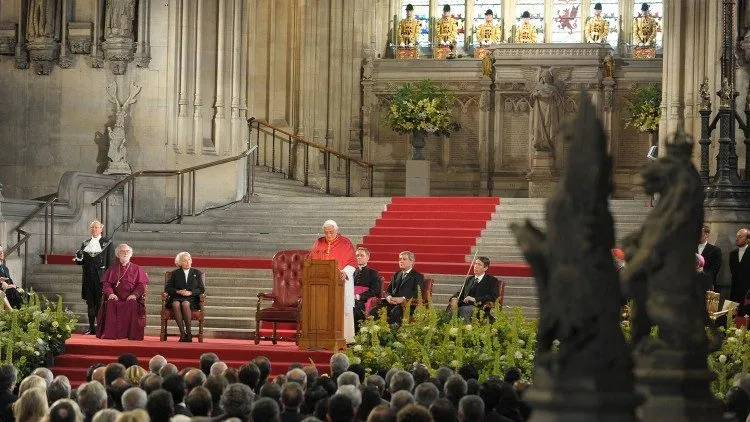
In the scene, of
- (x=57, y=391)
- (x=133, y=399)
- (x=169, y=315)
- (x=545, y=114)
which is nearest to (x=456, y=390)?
(x=133, y=399)

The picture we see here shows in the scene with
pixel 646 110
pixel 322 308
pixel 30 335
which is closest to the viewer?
pixel 30 335

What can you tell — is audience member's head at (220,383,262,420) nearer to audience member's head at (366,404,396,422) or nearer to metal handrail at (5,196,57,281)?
audience member's head at (366,404,396,422)

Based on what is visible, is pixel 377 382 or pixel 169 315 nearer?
pixel 377 382

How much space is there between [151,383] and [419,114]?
16.8 metres

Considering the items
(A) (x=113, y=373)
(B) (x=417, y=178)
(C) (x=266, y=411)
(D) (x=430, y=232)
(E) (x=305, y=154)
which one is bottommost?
(A) (x=113, y=373)

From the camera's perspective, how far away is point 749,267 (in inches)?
585

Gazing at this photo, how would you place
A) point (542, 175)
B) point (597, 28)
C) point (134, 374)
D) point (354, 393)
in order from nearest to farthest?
1. point (354, 393)
2. point (134, 374)
3. point (542, 175)
4. point (597, 28)

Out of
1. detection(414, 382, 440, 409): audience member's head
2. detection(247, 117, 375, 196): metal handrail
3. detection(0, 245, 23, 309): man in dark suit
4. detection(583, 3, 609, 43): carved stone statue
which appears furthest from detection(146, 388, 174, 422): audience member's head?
detection(583, 3, 609, 43): carved stone statue

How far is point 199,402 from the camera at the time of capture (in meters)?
7.29

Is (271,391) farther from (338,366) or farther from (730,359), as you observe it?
(730,359)

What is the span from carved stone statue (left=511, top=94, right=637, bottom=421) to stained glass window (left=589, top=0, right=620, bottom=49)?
22.5 meters

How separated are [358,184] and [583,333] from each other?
2174 centimetres

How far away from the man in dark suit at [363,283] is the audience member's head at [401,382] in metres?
6.17

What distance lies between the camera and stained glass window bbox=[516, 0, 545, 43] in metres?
27.4
